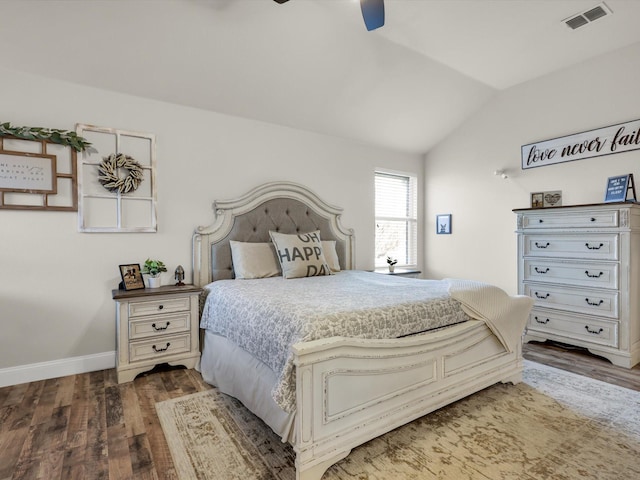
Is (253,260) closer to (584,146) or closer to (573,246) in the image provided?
(573,246)

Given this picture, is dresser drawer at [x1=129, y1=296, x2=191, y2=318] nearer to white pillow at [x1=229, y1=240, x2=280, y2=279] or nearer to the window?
white pillow at [x1=229, y1=240, x2=280, y2=279]

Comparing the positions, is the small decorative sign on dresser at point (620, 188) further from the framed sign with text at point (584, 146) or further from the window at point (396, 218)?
the window at point (396, 218)

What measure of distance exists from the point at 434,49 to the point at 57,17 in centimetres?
297

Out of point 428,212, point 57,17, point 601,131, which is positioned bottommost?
point 428,212

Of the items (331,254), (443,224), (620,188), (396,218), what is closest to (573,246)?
(620,188)

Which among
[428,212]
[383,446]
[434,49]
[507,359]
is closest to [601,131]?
[434,49]

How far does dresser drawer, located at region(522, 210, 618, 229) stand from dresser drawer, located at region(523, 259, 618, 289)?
1.09 feet

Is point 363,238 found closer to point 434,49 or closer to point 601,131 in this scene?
point 434,49

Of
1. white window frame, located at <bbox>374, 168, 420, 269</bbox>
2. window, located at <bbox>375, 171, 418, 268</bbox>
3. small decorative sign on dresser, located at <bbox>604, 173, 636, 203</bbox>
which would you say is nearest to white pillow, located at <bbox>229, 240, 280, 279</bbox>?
window, located at <bbox>375, 171, 418, 268</bbox>

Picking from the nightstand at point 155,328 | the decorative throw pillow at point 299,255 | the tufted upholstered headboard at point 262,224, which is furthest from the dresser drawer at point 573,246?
the nightstand at point 155,328

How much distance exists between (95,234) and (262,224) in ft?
4.61

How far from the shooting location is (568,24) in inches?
113

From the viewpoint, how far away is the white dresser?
2.77 m

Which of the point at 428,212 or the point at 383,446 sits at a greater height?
the point at 428,212
